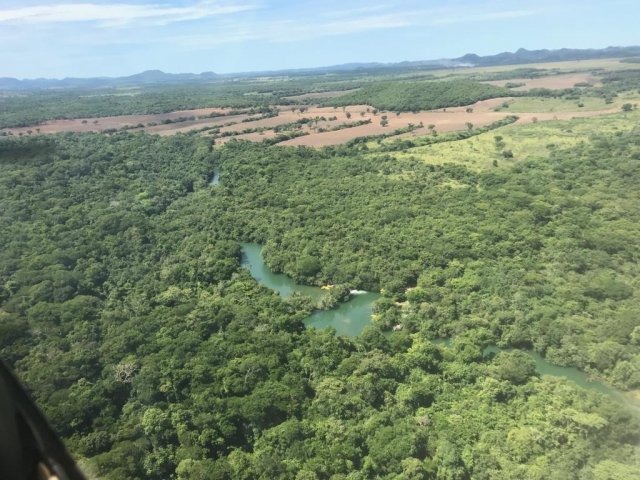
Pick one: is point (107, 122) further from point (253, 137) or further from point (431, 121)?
point (431, 121)

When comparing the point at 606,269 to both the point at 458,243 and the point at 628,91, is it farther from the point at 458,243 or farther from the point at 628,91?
the point at 628,91

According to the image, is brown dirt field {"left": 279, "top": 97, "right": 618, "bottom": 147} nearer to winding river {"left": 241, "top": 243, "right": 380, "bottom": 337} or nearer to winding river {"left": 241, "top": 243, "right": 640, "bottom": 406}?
winding river {"left": 241, "top": 243, "right": 640, "bottom": 406}

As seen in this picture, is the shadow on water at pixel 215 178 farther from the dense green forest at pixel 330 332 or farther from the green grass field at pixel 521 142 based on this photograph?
the green grass field at pixel 521 142

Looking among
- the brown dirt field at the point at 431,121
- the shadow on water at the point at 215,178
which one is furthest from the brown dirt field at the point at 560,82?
the shadow on water at the point at 215,178

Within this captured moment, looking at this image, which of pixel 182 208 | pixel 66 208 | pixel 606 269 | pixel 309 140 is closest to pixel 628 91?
pixel 309 140

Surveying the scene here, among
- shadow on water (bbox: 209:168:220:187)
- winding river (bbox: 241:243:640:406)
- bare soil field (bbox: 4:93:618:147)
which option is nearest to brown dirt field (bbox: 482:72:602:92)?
bare soil field (bbox: 4:93:618:147)

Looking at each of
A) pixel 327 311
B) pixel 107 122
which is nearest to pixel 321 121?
pixel 107 122
